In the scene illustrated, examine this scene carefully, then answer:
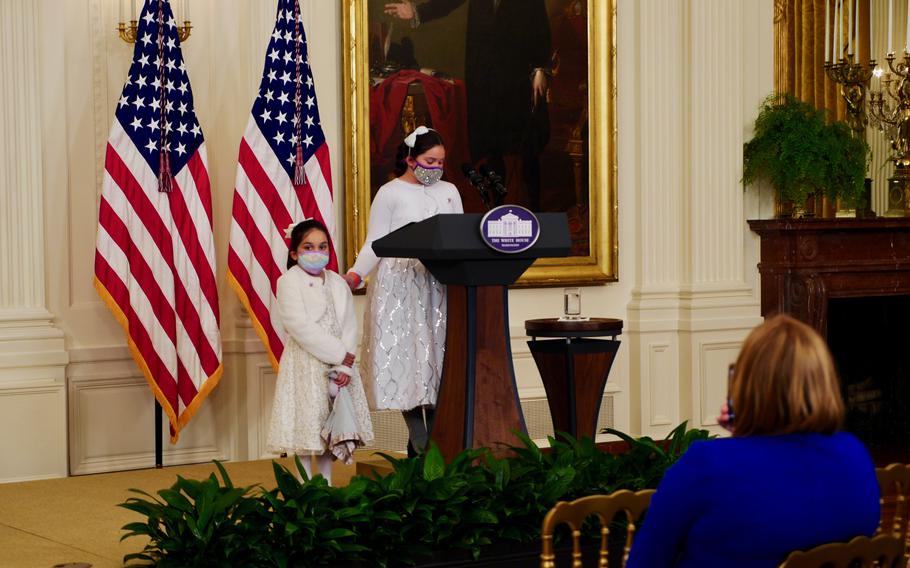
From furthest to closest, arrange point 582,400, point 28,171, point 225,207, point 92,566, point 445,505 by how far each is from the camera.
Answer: point 225,207
point 28,171
point 582,400
point 92,566
point 445,505

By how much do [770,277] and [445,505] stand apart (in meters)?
5.60

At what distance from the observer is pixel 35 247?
773 cm

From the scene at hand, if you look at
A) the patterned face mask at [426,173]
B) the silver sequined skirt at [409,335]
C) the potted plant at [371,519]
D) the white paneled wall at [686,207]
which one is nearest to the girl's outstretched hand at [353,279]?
the silver sequined skirt at [409,335]

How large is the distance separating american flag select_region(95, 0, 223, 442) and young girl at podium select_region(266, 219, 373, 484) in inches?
64.8

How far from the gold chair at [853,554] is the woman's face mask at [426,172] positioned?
416 centimetres

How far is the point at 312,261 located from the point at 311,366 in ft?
1.68

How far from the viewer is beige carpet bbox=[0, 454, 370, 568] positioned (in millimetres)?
5707

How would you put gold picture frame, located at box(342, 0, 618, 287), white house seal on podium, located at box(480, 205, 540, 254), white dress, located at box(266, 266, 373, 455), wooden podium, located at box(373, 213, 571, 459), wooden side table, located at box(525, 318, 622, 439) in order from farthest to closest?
gold picture frame, located at box(342, 0, 618, 287) < wooden side table, located at box(525, 318, 622, 439) < white dress, located at box(266, 266, 373, 455) < wooden podium, located at box(373, 213, 571, 459) < white house seal on podium, located at box(480, 205, 540, 254)

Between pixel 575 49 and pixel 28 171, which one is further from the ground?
pixel 575 49

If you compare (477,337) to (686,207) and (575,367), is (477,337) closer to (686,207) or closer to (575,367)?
(575,367)

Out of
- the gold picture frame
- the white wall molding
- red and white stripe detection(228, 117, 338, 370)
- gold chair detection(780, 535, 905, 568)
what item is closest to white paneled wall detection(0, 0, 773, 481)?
the white wall molding

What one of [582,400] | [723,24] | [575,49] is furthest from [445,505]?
[723,24]

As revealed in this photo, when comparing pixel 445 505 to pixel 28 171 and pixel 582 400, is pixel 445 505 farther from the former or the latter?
pixel 28 171

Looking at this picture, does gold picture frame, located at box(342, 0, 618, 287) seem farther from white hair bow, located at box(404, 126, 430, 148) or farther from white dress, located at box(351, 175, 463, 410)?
white hair bow, located at box(404, 126, 430, 148)
